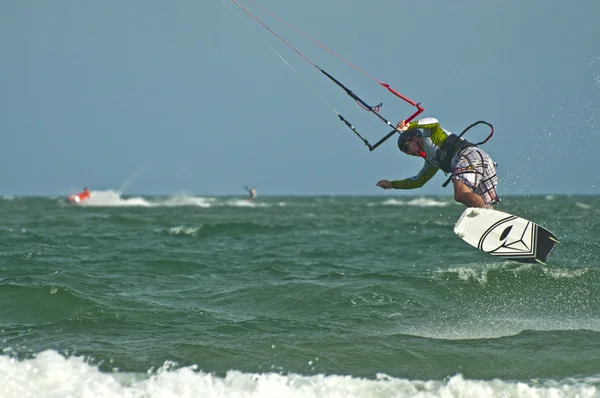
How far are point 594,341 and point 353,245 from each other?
1243cm

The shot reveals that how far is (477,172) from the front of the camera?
28.5ft

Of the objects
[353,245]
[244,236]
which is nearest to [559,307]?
[353,245]

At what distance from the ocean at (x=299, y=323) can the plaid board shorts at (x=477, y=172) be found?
209cm

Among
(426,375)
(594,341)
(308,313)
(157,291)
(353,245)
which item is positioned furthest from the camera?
(353,245)

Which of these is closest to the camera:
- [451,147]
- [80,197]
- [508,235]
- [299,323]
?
[451,147]

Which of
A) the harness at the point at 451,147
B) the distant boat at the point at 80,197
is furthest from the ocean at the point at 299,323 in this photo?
the distant boat at the point at 80,197

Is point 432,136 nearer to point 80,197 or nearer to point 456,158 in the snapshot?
point 456,158

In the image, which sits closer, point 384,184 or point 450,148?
point 450,148

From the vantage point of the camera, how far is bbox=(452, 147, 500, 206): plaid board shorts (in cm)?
868

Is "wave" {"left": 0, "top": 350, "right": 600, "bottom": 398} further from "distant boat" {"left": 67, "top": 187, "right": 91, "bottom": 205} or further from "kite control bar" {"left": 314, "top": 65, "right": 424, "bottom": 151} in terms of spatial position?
"distant boat" {"left": 67, "top": 187, "right": 91, "bottom": 205}

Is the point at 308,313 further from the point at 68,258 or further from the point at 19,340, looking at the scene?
the point at 68,258

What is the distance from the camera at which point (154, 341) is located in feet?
32.3

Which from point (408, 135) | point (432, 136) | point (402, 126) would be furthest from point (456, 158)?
point (402, 126)

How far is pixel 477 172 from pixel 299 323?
3852 millimetres
